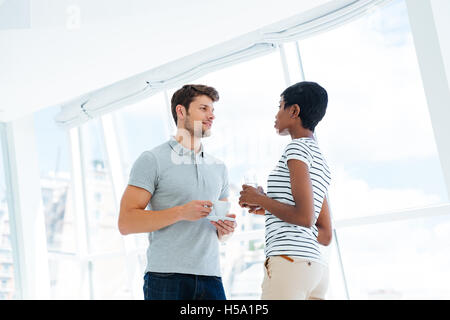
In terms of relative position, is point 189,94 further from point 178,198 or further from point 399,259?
point 399,259

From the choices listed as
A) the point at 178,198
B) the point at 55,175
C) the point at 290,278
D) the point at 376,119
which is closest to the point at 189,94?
the point at 178,198

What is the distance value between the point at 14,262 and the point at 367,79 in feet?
13.1

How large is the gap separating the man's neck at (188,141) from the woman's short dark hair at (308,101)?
0.43m

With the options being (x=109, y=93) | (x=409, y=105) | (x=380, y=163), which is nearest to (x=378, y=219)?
(x=380, y=163)

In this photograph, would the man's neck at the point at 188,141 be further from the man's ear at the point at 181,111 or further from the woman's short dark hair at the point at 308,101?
the woman's short dark hair at the point at 308,101

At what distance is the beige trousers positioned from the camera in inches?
51.8

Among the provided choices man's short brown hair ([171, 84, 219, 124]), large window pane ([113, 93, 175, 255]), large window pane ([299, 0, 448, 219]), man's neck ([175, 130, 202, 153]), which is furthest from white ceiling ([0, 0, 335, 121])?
man's neck ([175, 130, 202, 153])

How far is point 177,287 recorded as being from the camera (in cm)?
159

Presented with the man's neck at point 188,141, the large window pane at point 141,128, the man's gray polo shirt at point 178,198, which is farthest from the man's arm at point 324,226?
the large window pane at point 141,128

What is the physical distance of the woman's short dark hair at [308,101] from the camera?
155 centimetres

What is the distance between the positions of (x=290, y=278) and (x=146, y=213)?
55cm

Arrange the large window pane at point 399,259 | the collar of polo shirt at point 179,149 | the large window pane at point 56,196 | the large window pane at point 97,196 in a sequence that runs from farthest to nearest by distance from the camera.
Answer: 1. the large window pane at point 56,196
2. the large window pane at point 97,196
3. the large window pane at point 399,259
4. the collar of polo shirt at point 179,149

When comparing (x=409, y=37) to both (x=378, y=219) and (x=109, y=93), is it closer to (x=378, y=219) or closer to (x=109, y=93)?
(x=378, y=219)

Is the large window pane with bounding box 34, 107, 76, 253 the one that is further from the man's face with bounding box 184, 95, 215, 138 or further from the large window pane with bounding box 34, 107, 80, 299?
the man's face with bounding box 184, 95, 215, 138
